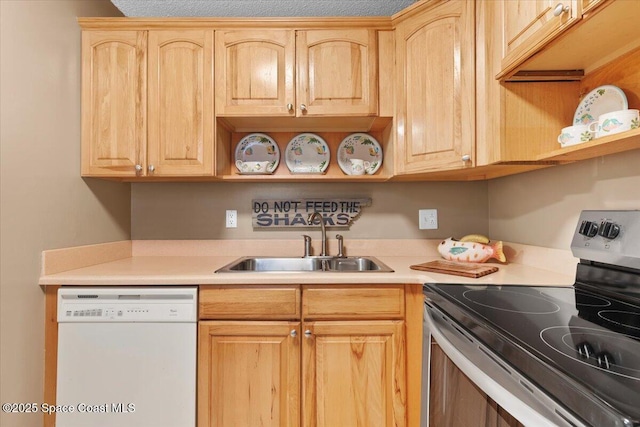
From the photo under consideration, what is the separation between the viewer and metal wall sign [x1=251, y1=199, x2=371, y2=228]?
2061 mm

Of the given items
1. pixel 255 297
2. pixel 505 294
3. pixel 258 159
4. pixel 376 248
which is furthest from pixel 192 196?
pixel 505 294

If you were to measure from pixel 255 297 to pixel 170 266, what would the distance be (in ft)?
1.76

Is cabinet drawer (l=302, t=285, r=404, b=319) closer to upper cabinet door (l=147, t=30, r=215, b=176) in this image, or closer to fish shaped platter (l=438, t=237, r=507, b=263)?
fish shaped platter (l=438, t=237, r=507, b=263)

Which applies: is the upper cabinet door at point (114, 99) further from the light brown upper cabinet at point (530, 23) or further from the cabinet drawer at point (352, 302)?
the light brown upper cabinet at point (530, 23)

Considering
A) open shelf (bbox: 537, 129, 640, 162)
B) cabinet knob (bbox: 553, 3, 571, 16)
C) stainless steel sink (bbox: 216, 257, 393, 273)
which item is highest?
cabinet knob (bbox: 553, 3, 571, 16)

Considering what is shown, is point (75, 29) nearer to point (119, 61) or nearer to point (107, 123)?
point (119, 61)

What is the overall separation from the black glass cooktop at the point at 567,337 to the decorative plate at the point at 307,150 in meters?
1.12

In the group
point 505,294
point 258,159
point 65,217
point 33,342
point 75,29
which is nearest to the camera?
point 505,294

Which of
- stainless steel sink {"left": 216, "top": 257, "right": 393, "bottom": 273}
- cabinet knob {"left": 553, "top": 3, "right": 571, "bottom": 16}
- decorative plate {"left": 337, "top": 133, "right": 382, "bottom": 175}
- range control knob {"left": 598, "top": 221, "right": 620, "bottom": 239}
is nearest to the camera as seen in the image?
cabinet knob {"left": 553, "top": 3, "right": 571, "bottom": 16}

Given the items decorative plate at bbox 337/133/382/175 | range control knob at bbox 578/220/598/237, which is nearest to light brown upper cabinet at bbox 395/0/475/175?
decorative plate at bbox 337/133/382/175

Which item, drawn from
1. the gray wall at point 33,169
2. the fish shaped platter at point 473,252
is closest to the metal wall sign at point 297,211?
the fish shaped platter at point 473,252

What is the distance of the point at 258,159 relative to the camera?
2051mm

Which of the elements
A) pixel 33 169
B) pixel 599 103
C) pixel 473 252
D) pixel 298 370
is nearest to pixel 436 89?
pixel 599 103

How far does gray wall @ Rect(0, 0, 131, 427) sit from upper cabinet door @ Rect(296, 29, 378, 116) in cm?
109
